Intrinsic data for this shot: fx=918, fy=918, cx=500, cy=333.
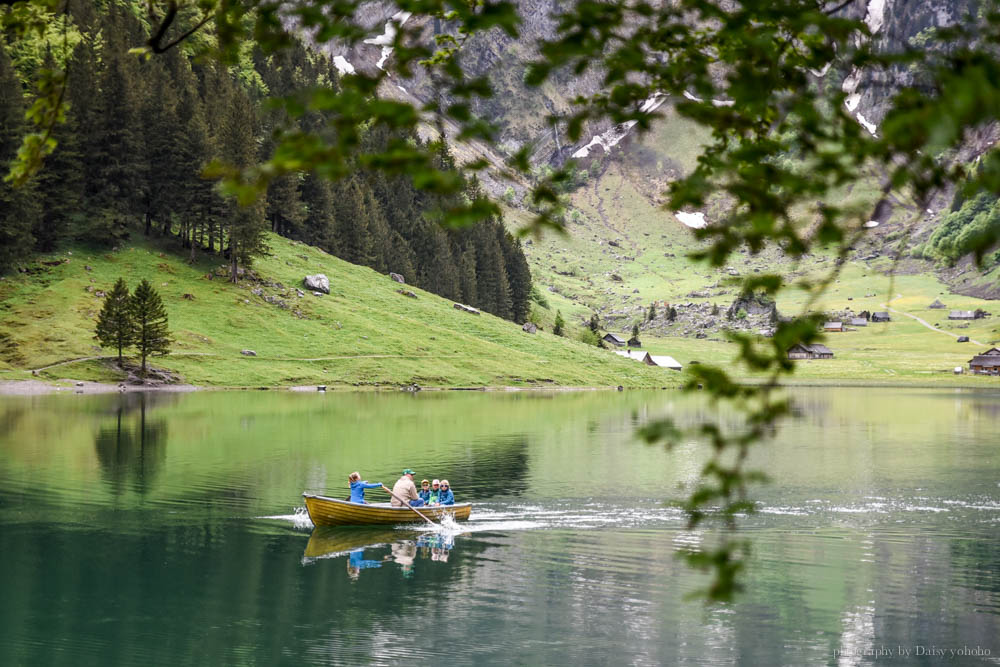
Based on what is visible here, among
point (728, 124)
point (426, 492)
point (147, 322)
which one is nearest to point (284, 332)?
point (147, 322)

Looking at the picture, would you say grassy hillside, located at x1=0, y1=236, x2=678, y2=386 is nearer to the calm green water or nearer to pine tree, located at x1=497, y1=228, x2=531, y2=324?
the calm green water

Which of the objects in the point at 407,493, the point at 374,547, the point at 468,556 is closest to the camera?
the point at 468,556

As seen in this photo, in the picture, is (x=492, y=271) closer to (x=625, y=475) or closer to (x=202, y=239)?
(x=202, y=239)

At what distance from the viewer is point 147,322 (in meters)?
92.8

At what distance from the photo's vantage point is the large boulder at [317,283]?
13025cm

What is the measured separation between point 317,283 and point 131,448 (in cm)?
7812

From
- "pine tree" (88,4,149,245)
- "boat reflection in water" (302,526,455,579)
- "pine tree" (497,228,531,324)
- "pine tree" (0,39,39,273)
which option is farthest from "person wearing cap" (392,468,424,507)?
"pine tree" (497,228,531,324)

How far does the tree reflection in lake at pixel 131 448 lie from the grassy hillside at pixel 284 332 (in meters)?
23.2

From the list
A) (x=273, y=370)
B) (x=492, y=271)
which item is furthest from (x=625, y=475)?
(x=492, y=271)

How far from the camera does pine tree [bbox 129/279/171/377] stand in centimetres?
9031

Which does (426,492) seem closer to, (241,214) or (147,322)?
(147,322)

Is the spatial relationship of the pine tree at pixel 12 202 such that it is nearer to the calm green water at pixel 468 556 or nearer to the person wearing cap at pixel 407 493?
the calm green water at pixel 468 556

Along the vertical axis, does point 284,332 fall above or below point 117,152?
below

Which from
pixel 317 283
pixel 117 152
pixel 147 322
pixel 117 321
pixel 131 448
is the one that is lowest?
pixel 131 448
